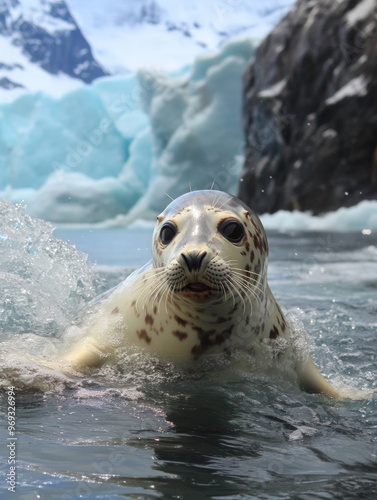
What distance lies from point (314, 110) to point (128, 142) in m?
10.8

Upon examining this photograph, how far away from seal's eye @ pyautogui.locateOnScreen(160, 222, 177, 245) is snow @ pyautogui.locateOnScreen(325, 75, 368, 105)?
21968 millimetres

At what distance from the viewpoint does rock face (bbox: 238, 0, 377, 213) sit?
73.7 feet

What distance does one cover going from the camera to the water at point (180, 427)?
4.45 ft

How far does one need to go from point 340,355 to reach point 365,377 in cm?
41

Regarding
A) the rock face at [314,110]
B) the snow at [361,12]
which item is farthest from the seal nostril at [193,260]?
the snow at [361,12]

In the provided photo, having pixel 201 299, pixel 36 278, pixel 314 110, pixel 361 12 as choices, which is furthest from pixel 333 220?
pixel 201 299

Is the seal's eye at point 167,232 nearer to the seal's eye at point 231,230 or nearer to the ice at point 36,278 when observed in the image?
the seal's eye at point 231,230

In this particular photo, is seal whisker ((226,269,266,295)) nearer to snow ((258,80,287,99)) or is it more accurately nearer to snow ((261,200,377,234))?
snow ((261,200,377,234))

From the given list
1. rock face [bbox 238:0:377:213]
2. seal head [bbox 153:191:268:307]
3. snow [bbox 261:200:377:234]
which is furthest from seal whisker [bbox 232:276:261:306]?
rock face [bbox 238:0:377:213]

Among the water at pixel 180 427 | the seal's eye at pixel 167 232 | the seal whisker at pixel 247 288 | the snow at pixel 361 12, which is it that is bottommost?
the water at pixel 180 427

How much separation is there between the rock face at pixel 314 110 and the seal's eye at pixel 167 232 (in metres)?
19.0

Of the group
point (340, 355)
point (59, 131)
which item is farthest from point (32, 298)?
point (59, 131)

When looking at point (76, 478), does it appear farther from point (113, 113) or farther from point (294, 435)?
point (113, 113)

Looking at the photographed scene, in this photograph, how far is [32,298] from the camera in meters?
3.24
